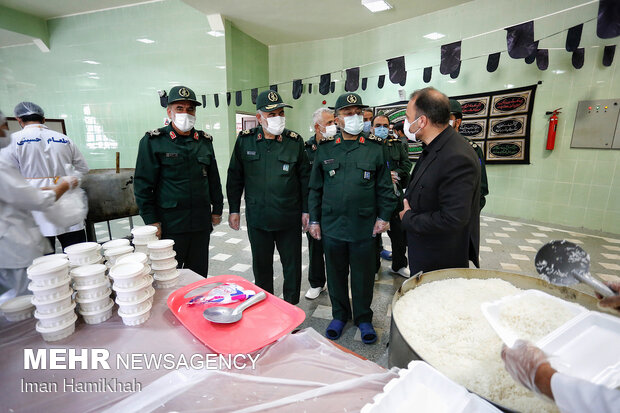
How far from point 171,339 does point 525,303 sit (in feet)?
3.56

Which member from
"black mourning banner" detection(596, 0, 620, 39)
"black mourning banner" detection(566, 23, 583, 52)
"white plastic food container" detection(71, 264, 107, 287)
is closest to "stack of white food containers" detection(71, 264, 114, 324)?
"white plastic food container" detection(71, 264, 107, 287)

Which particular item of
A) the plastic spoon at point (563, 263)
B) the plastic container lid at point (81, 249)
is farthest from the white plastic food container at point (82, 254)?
the plastic spoon at point (563, 263)

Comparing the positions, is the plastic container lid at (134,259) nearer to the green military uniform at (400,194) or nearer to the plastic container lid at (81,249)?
the plastic container lid at (81,249)

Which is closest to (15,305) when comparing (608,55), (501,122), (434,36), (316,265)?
(316,265)

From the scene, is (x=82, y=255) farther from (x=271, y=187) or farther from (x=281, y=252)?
(x=281, y=252)

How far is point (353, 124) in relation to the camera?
78.5 inches

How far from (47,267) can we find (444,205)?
1.60 metres

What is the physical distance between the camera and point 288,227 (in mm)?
2246

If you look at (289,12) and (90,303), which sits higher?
(289,12)

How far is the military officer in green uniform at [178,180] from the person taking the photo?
1959 mm

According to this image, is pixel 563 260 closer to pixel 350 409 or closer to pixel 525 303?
pixel 525 303

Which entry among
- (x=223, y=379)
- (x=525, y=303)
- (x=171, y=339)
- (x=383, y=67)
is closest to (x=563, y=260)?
(x=525, y=303)

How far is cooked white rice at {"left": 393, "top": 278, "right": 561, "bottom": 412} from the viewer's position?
26.3 inches

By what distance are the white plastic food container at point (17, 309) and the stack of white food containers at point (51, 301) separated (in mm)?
123
